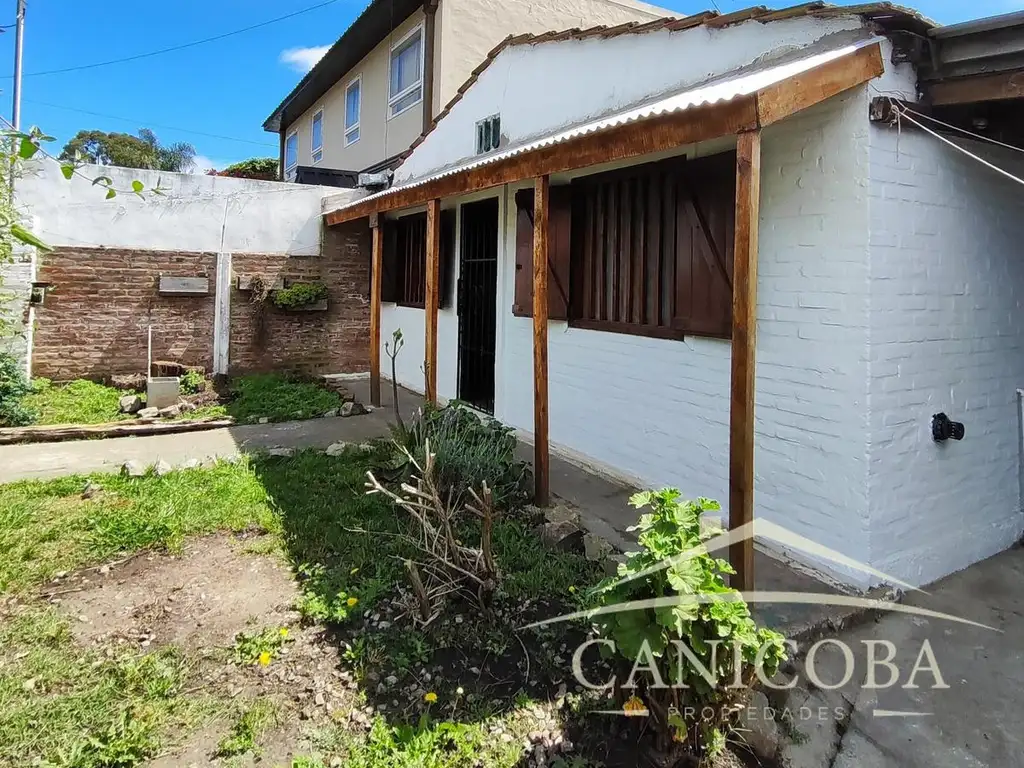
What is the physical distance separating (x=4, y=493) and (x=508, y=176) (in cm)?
484

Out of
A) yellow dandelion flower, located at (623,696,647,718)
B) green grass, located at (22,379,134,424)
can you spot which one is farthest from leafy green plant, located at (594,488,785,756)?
green grass, located at (22,379,134,424)

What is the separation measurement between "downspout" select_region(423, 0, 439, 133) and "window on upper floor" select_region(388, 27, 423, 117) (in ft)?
1.20

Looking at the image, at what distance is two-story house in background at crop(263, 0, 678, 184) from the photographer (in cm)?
1109

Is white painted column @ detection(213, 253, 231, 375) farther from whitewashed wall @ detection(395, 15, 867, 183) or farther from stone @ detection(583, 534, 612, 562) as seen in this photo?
stone @ detection(583, 534, 612, 562)

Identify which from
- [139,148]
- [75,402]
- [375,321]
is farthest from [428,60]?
[139,148]

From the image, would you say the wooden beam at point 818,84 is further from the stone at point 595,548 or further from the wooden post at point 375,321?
the wooden post at point 375,321

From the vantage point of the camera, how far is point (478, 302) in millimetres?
8414

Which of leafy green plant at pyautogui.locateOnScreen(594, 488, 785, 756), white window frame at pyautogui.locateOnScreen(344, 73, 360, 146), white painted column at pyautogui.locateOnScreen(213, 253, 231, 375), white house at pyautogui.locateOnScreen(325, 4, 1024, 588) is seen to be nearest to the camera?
leafy green plant at pyautogui.locateOnScreen(594, 488, 785, 756)

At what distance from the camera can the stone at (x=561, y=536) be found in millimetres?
4553

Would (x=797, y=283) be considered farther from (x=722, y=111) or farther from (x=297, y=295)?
(x=297, y=295)

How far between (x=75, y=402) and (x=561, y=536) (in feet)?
24.1

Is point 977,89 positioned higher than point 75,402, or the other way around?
point 977,89

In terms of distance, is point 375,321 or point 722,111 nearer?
point 722,111

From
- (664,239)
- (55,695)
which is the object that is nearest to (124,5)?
(664,239)
